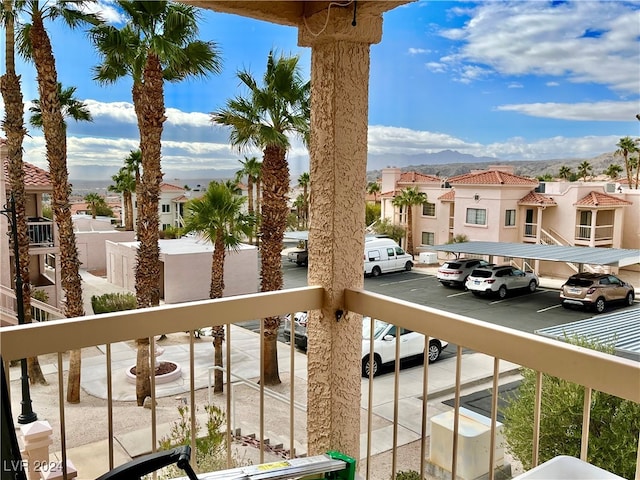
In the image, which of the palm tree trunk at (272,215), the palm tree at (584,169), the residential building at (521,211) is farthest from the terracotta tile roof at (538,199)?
the palm tree trunk at (272,215)

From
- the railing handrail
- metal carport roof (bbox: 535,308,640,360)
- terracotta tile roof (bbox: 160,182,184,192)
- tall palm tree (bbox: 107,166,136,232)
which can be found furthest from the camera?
terracotta tile roof (bbox: 160,182,184,192)

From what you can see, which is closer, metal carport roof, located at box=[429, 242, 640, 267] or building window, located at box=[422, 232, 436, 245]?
metal carport roof, located at box=[429, 242, 640, 267]

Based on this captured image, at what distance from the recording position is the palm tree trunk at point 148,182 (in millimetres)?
3217

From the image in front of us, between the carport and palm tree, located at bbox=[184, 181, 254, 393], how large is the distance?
71.6 inches

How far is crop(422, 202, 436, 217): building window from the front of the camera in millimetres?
2246

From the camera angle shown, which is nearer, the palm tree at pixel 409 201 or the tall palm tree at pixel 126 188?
the palm tree at pixel 409 201

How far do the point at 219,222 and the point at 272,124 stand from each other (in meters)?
1.10

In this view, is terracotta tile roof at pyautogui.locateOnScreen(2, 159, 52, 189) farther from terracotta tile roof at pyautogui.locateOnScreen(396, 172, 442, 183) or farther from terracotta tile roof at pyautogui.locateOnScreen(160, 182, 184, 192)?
terracotta tile roof at pyautogui.locateOnScreen(396, 172, 442, 183)

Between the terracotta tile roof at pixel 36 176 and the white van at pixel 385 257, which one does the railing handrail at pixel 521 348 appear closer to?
the white van at pixel 385 257

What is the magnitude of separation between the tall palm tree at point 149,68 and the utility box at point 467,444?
183 centimetres

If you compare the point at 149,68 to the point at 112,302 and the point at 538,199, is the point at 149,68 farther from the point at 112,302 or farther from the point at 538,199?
the point at 538,199

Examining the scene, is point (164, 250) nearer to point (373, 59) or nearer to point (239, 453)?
point (239, 453)

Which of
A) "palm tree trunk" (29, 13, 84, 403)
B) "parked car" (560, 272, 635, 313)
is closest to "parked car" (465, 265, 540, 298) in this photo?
"parked car" (560, 272, 635, 313)

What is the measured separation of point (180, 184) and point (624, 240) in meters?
2.54
